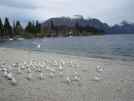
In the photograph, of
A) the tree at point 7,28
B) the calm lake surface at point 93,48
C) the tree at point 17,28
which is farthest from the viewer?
the tree at point 17,28

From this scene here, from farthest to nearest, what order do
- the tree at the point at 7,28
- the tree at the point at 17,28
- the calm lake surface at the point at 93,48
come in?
the tree at the point at 17,28, the tree at the point at 7,28, the calm lake surface at the point at 93,48

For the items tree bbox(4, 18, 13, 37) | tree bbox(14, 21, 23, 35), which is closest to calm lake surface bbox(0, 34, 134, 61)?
tree bbox(4, 18, 13, 37)

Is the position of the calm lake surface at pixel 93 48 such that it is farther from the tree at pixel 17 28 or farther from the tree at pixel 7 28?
the tree at pixel 17 28

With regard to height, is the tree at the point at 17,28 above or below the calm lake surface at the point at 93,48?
above

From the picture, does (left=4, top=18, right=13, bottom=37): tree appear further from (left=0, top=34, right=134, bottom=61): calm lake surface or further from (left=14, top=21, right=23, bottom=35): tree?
(left=0, top=34, right=134, bottom=61): calm lake surface

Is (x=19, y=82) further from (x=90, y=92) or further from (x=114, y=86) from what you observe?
(x=114, y=86)

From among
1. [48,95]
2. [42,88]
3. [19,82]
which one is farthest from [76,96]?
[19,82]

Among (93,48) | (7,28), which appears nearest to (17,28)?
(7,28)

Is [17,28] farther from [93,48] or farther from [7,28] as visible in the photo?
[93,48]

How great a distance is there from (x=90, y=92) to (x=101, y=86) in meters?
1.16

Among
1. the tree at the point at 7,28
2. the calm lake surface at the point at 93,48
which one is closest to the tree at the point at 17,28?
the tree at the point at 7,28

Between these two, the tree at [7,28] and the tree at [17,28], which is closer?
the tree at [7,28]

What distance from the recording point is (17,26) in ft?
368

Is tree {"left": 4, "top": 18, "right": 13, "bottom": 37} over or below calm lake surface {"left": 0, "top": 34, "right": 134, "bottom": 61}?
over
